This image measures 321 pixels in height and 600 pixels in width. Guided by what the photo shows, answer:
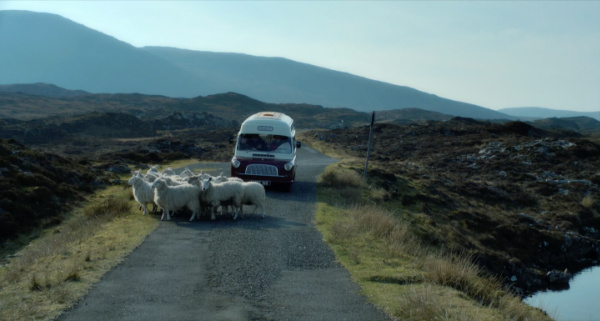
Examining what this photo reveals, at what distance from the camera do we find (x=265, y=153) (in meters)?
22.0

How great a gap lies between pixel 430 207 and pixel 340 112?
15542 centimetres

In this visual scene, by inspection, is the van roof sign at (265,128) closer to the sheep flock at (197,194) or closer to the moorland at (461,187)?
the sheep flock at (197,194)

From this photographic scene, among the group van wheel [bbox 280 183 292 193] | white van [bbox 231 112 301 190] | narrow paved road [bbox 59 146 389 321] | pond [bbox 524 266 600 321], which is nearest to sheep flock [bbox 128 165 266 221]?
narrow paved road [bbox 59 146 389 321]

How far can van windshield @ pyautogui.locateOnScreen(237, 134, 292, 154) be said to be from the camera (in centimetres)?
2233

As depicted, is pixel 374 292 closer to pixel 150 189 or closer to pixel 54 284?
pixel 54 284

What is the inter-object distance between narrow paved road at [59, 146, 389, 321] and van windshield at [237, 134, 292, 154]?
697 centimetres

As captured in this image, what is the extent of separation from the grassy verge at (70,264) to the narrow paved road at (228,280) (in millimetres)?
321

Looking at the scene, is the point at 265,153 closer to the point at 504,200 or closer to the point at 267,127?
the point at 267,127

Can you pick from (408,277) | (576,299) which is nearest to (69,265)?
(408,277)

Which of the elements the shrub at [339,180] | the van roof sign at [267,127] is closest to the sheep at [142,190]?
the van roof sign at [267,127]

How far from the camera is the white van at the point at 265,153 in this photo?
21.8m

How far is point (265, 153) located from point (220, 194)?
6.08 metres

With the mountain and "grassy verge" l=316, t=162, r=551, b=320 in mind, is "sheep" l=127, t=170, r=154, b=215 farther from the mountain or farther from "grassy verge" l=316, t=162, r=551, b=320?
the mountain

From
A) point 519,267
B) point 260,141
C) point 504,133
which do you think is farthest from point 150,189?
point 504,133
